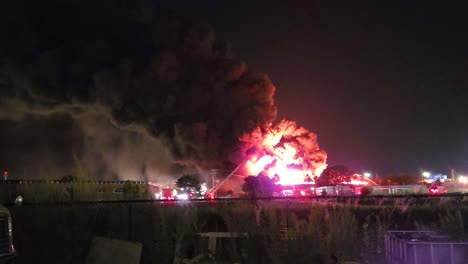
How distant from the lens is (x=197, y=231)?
10.7m

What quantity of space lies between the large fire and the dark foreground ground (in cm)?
3607

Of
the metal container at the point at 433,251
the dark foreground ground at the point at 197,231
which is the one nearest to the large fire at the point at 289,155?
the dark foreground ground at the point at 197,231

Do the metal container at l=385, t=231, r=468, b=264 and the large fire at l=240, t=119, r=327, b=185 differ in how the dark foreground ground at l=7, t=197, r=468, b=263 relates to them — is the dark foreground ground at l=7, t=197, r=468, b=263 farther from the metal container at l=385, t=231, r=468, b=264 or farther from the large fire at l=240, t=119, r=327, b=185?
the large fire at l=240, t=119, r=327, b=185

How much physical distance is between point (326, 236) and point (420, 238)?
2.04m

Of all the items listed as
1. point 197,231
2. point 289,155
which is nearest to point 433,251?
point 197,231

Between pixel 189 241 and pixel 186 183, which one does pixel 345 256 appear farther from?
pixel 186 183

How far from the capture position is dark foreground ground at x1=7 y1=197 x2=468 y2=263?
9.33 m

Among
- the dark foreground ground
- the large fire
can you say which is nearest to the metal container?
the dark foreground ground

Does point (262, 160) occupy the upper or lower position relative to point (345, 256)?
upper

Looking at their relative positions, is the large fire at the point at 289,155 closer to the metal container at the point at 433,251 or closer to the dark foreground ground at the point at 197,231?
the dark foreground ground at the point at 197,231

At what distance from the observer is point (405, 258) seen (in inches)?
300

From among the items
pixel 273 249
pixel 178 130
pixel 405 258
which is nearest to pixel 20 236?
pixel 273 249

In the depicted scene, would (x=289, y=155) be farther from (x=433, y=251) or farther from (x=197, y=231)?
(x=433, y=251)

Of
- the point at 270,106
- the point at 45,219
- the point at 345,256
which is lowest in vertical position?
the point at 345,256
